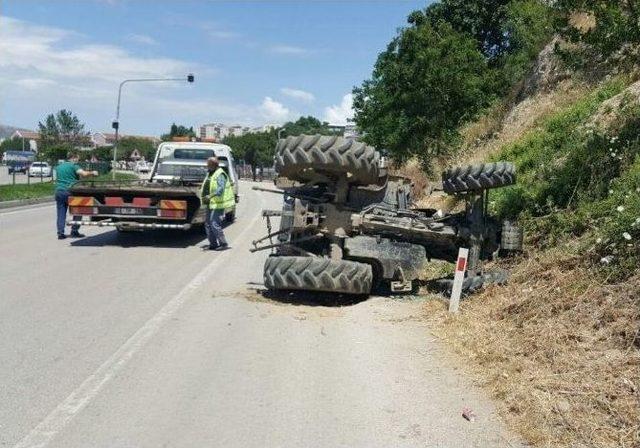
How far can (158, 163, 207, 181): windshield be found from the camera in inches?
581

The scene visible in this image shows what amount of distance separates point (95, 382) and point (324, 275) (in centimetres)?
282

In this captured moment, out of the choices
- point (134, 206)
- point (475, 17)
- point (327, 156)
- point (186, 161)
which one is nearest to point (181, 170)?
point (186, 161)

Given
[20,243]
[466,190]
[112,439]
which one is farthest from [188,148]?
[112,439]

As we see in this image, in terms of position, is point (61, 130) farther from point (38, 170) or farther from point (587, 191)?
point (587, 191)

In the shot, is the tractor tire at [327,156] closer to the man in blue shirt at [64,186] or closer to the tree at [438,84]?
the man in blue shirt at [64,186]

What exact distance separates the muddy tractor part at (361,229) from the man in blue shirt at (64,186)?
685cm

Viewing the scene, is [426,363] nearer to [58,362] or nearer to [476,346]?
[476,346]

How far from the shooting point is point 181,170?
49.0ft

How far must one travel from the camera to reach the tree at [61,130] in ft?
217

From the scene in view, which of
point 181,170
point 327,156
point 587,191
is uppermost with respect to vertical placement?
point 327,156

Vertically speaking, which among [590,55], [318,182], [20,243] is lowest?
[20,243]

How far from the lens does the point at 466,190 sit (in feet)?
23.8

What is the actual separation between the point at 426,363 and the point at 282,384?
49.8 inches

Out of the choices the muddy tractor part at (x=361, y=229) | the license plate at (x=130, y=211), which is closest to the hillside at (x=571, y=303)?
the muddy tractor part at (x=361, y=229)
